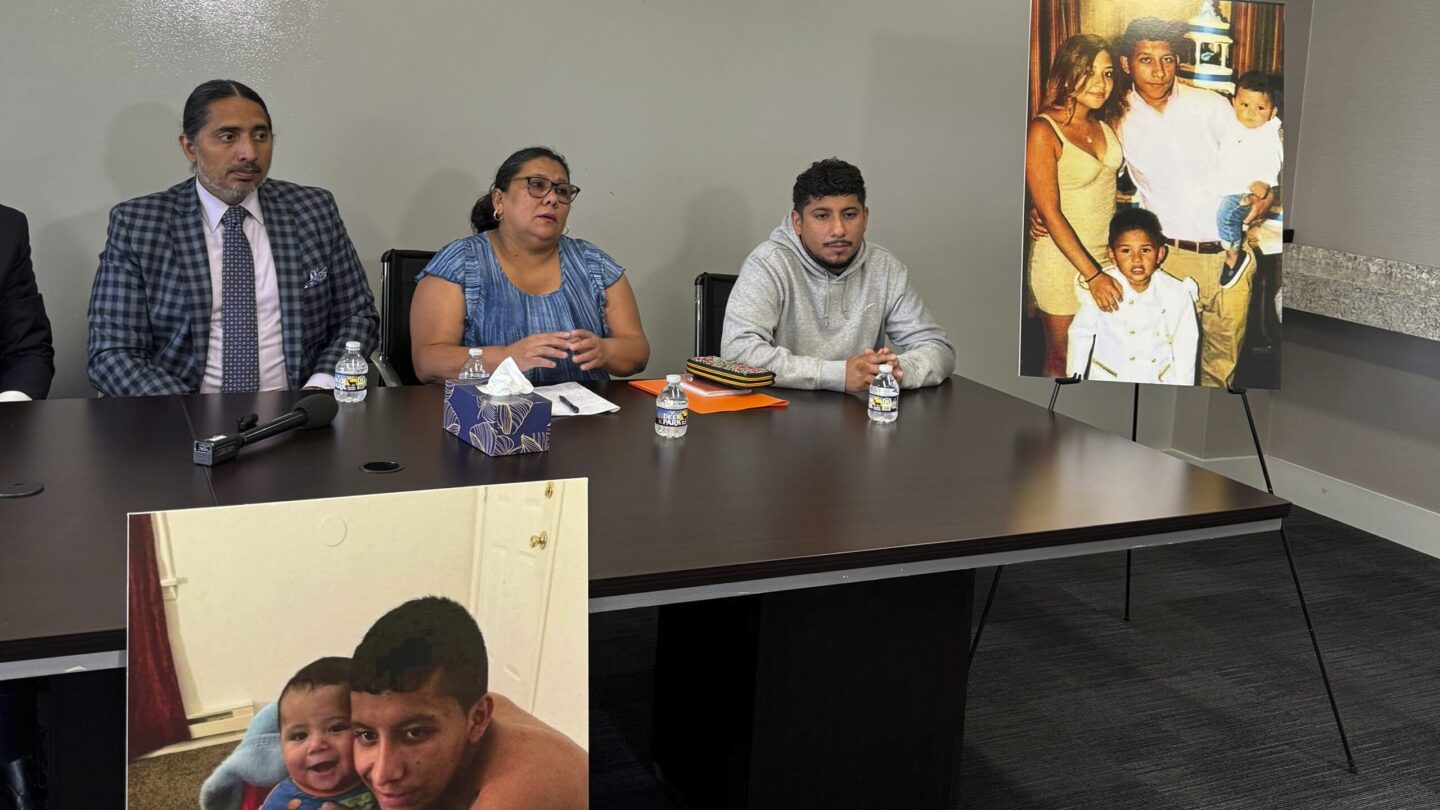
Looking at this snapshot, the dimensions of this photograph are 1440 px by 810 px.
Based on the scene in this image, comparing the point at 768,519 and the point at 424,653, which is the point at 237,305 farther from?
the point at 424,653

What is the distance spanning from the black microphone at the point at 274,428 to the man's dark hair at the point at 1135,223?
2.04 m

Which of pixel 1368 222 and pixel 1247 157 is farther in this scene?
pixel 1368 222

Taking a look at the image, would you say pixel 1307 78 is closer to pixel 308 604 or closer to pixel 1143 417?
pixel 1143 417

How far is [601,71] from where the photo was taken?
3.79 metres

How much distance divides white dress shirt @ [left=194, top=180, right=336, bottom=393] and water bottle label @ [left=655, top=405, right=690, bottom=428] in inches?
39.4

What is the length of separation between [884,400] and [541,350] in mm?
747

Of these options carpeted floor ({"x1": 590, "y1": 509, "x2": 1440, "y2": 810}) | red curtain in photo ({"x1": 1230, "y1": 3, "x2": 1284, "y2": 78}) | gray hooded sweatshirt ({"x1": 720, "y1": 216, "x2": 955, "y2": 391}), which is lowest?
carpeted floor ({"x1": 590, "y1": 509, "x2": 1440, "y2": 810})

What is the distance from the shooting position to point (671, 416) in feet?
7.63

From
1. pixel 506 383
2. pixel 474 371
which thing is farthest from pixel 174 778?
pixel 474 371

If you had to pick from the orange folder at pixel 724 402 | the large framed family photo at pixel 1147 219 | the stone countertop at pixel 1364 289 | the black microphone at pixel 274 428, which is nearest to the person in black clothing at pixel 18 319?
the black microphone at pixel 274 428

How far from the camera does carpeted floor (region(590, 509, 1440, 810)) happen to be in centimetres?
265

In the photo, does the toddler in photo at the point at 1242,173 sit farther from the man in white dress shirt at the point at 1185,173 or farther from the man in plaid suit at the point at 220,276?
the man in plaid suit at the point at 220,276

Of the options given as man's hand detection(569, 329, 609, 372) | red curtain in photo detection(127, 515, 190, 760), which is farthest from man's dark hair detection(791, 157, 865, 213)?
red curtain in photo detection(127, 515, 190, 760)

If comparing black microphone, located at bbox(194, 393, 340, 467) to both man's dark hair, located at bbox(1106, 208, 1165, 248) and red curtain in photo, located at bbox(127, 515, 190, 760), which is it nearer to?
red curtain in photo, located at bbox(127, 515, 190, 760)
